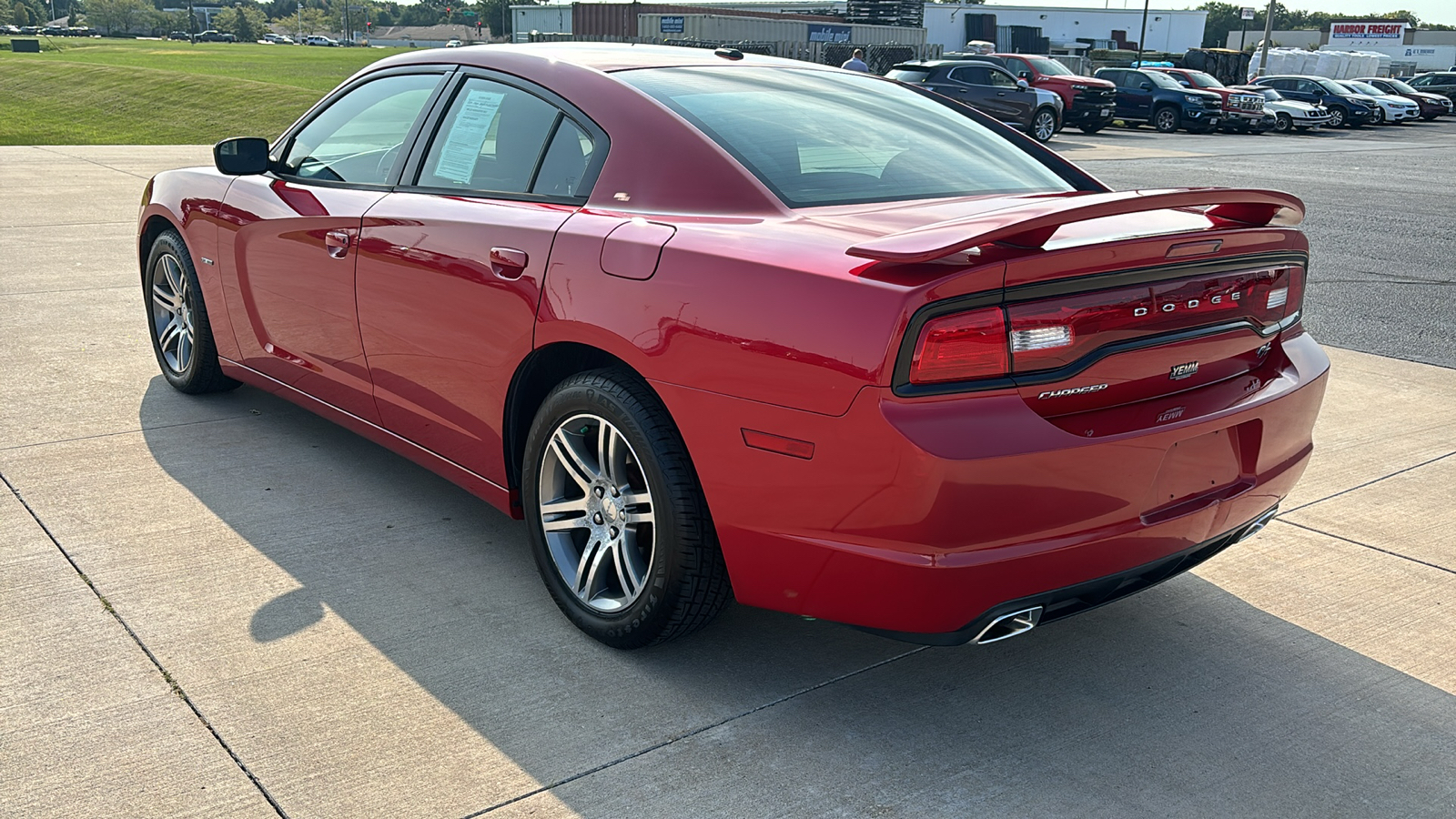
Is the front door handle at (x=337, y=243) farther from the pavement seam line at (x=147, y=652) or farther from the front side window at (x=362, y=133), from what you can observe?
the pavement seam line at (x=147, y=652)

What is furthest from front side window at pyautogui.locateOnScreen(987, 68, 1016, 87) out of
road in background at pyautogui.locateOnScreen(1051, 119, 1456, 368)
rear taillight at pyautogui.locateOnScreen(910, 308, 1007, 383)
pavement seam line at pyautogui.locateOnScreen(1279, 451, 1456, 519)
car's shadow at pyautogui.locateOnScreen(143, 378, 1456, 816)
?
rear taillight at pyautogui.locateOnScreen(910, 308, 1007, 383)

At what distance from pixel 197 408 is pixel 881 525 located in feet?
12.4

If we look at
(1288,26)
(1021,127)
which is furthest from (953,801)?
(1288,26)

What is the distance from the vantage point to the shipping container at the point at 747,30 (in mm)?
46688

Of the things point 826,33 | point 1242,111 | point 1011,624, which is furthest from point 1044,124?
point 826,33

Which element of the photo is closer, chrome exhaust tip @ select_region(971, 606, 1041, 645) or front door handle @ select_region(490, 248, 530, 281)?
chrome exhaust tip @ select_region(971, 606, 1041, 645)

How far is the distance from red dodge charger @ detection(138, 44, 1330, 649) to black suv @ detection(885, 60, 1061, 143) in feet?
74.7

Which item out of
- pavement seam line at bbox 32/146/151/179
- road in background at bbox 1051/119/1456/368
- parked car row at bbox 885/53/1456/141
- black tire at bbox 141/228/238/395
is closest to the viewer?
black tire at bbox 141/228/238/395

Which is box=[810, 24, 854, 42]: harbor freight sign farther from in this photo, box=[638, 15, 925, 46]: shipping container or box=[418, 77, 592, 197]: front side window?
box=[418, 77, 592, 197]: front side window

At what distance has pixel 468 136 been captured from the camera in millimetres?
3787

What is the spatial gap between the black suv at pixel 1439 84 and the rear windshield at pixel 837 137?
5266 cm

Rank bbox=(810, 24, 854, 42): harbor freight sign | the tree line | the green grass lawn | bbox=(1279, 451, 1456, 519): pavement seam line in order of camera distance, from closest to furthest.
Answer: bbox=(1279, 451, 1456, 519): pavement seam line, the green grass lawn, bbox=(810, 24, 854, 42): harbor freight sign, the tree line

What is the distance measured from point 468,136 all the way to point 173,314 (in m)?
2.37

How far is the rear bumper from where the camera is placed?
2463mm
